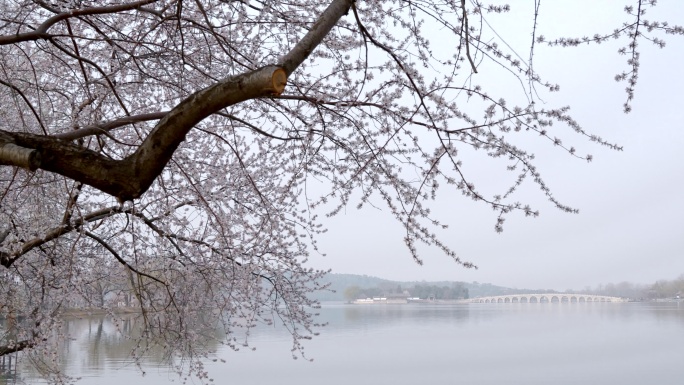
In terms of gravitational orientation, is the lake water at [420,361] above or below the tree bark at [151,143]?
below

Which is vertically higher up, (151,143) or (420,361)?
(151,143)

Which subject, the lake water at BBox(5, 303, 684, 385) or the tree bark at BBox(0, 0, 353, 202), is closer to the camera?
the tree bark at BBox(0, 0, 353, 202)

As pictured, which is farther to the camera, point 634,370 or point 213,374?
point 634,370

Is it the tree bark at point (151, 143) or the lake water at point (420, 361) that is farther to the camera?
the lake water at point (420, 361)

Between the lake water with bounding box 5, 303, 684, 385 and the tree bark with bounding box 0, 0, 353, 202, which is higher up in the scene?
the tree bark with bounding box 0, 0, 353, 202

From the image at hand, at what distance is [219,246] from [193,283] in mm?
639

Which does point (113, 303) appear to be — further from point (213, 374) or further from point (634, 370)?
point (634, 370)

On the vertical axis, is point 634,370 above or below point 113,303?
below

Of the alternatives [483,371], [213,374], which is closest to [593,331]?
[483,371]

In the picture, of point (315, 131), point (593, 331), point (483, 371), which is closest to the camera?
point (315, 131)

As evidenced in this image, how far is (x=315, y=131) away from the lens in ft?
11.3

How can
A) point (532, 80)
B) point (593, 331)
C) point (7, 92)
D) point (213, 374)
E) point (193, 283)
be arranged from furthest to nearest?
1. point (593, 331)
2. point (213, 374)
3. point (193, 283)
4. point (7, 92)
5. point (532, 80)

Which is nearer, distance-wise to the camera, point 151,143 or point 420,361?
point 151,143

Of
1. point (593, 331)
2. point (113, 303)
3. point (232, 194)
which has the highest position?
point (232, 194)
